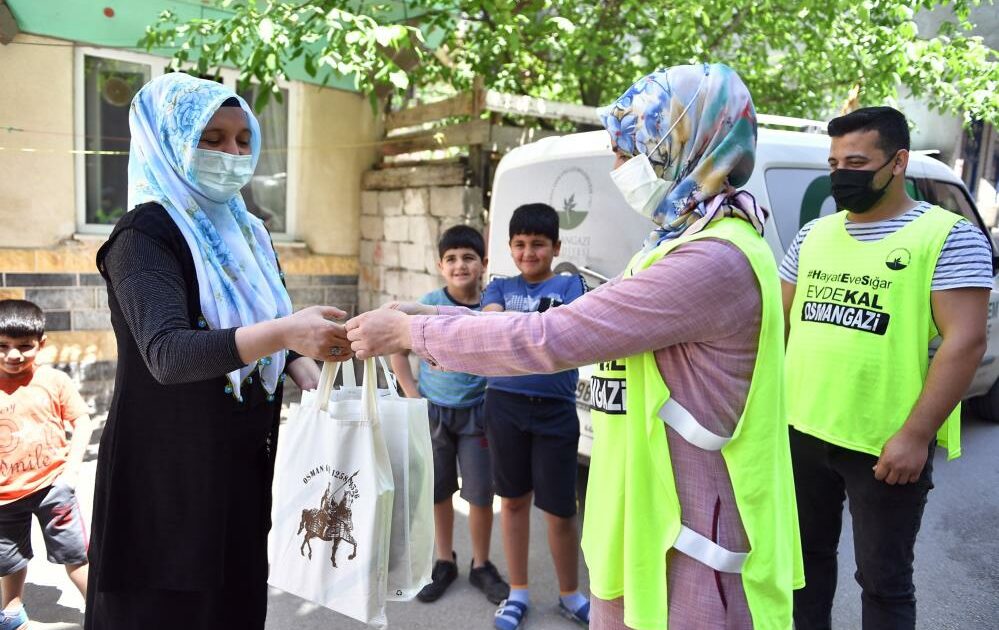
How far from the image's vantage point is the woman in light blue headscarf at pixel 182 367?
1.57 meters

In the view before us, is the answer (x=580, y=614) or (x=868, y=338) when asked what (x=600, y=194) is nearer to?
(x=868, y=338)

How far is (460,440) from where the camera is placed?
11.3ft

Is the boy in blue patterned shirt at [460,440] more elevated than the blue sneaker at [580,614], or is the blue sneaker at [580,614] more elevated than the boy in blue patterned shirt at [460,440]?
the boy in blue patterned shirt at [460,440]

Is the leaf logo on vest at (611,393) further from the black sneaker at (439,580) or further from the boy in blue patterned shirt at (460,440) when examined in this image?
the black sneaker at (439,580)

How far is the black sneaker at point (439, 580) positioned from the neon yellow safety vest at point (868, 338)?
1772 mm

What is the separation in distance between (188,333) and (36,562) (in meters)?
2.84

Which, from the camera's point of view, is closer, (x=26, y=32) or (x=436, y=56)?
(x=26, y=32)

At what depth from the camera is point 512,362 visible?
1.49 m

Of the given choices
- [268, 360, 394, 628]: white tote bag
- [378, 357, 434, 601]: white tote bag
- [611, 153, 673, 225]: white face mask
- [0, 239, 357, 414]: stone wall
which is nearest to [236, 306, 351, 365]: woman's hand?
[268, 360, 394, 628]: white tote bag

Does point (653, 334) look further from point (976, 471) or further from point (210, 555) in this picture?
point (976, 471)

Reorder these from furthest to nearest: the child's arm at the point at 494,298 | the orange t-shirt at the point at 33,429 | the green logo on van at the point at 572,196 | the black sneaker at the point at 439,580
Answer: the green logo on van at the point at 572,196 < the black sneaker at the point at 439,580 < the child's arm at the point at 494,298 < the orange t-shirt at the point at 33,429

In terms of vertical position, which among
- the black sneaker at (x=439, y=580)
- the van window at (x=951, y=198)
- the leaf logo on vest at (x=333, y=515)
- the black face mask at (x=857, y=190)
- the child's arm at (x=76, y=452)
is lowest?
the black sneaker at (x=439, y=580)

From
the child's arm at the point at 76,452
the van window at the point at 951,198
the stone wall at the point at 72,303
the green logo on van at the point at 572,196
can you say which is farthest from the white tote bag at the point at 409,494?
the stone wall at the point at 72,303

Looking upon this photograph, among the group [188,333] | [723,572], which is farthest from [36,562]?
[723,572]
